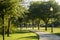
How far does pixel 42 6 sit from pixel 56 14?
16.7 ft

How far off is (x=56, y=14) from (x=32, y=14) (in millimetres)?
7703

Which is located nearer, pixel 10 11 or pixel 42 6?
pixel 10 11

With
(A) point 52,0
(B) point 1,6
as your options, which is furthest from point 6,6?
(A) point 52,0

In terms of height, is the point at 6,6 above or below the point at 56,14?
above

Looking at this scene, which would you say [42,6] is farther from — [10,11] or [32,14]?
[10,11]

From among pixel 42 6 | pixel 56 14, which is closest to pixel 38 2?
pixel 42 6

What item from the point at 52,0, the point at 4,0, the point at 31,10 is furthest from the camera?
the point at 31,10

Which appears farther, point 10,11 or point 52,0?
point 52,0

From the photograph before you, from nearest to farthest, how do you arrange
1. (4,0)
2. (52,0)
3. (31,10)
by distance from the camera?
(4,0) < (52,0) < (31,10)

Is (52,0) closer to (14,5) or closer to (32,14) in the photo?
(32,14)

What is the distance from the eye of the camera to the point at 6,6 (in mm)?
18516

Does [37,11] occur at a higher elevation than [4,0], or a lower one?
lower

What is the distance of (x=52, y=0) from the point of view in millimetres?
66000

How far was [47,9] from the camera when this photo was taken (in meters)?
68.3
